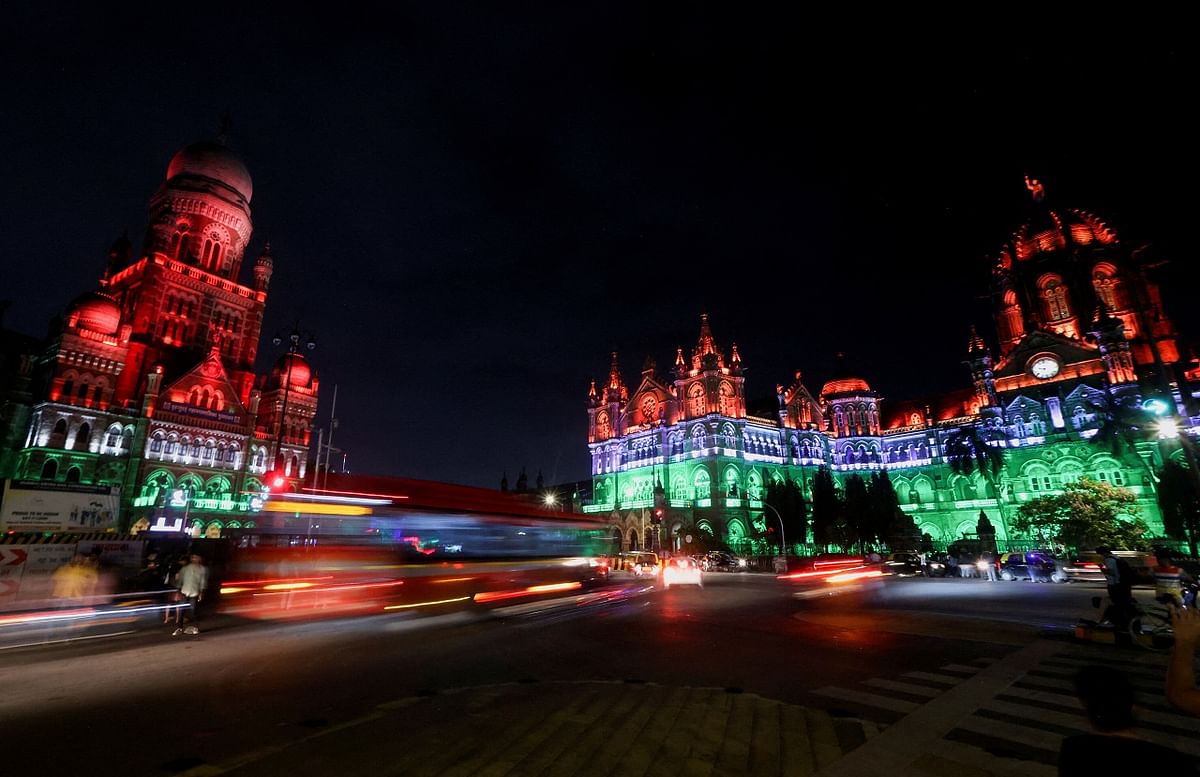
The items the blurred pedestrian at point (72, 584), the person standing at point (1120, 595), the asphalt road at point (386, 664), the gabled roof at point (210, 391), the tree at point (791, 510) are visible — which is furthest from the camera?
the tree at point (791, 510)

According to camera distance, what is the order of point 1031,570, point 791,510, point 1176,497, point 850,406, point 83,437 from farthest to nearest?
point 850,406 < point 791,510 < point 83,437 < point 1176,497 < point 1031,570

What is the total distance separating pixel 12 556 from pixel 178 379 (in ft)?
133

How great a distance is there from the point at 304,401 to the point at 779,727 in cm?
6659

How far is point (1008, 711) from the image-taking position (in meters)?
7.30

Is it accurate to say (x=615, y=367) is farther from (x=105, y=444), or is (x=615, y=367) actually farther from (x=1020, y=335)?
(x=105, y=444)

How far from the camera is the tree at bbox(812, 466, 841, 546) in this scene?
54.5 meters

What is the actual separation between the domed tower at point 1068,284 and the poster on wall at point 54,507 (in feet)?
269

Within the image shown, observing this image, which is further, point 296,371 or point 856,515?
point 296,371

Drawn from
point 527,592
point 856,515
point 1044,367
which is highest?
point 1044,367

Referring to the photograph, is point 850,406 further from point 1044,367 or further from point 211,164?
point 211,164

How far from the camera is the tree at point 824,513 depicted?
5453cm

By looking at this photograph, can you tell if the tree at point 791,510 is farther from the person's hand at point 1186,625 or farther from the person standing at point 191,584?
the person's hand at point 1186,625

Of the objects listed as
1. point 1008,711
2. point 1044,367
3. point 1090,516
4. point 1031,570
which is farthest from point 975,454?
point 1008,711

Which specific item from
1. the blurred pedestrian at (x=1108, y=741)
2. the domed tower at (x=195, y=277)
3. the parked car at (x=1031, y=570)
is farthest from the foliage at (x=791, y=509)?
the domed tower at (x=195, y=277)
